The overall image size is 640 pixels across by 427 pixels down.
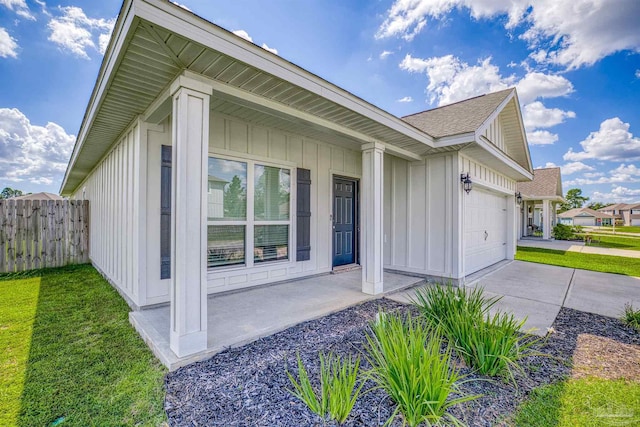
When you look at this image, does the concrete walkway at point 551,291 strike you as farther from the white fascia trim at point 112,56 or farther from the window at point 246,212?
the white fascia trim at point 112,56

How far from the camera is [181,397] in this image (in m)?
2.01

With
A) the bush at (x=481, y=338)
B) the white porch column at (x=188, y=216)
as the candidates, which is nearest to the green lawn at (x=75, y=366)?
the white porch column at (x=188, y=216)

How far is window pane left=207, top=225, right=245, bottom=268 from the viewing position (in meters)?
4.21

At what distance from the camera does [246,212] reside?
4570 mm

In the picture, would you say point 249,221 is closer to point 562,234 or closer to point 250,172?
point 250,172

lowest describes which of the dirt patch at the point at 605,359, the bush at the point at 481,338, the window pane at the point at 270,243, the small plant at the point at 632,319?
the dirt patch at the point at 605,359

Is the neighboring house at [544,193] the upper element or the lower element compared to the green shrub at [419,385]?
upper

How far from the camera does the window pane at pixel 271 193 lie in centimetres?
476

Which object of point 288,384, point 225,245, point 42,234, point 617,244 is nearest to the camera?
point 288,384

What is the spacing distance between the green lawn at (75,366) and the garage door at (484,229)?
19.3ft

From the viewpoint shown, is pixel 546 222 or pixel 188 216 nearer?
pixel 188 216

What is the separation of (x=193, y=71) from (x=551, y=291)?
6684 millimetres

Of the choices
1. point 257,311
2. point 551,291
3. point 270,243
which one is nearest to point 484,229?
point 551,291

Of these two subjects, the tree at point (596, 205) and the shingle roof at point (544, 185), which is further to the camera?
the tree at point (596, 205)
